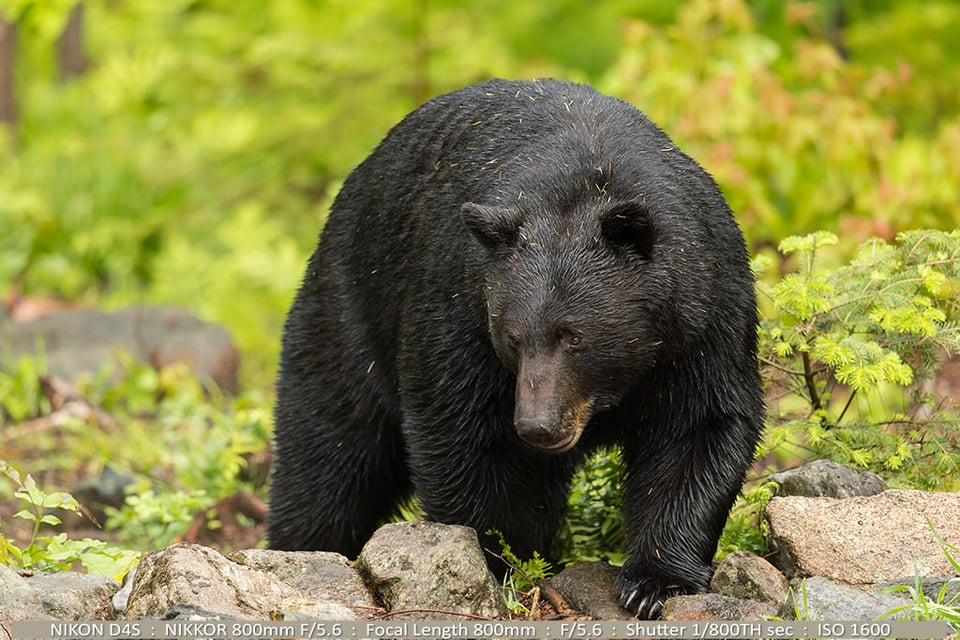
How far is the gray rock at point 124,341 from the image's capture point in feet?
33.2

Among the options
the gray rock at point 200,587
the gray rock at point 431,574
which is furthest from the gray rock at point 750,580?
the gray rock at point 200,587

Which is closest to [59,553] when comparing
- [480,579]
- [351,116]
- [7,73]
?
[480,579]

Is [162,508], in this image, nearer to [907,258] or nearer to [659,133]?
[659,133]

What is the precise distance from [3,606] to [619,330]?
2116 millimetres

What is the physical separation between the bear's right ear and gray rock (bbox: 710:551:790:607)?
1318 millimetres

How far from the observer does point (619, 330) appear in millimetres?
4363

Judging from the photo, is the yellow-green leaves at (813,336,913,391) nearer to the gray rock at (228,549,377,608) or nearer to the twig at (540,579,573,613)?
the twig at (540,579,573,613)

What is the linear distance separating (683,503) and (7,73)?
39.6ft

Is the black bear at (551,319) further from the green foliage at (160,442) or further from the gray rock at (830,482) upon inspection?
the green foliage at (160,442)

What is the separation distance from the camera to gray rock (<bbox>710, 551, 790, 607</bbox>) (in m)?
4.30

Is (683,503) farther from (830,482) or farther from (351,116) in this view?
(351,116)

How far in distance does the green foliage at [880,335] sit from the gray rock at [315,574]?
6.01 feet

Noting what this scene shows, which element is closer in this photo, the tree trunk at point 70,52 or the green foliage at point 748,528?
the green foliage at point 748,528

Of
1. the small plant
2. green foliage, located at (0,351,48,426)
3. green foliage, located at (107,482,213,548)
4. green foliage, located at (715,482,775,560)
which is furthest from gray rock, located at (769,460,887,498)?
green foliage, located at (0,351,48,426)
